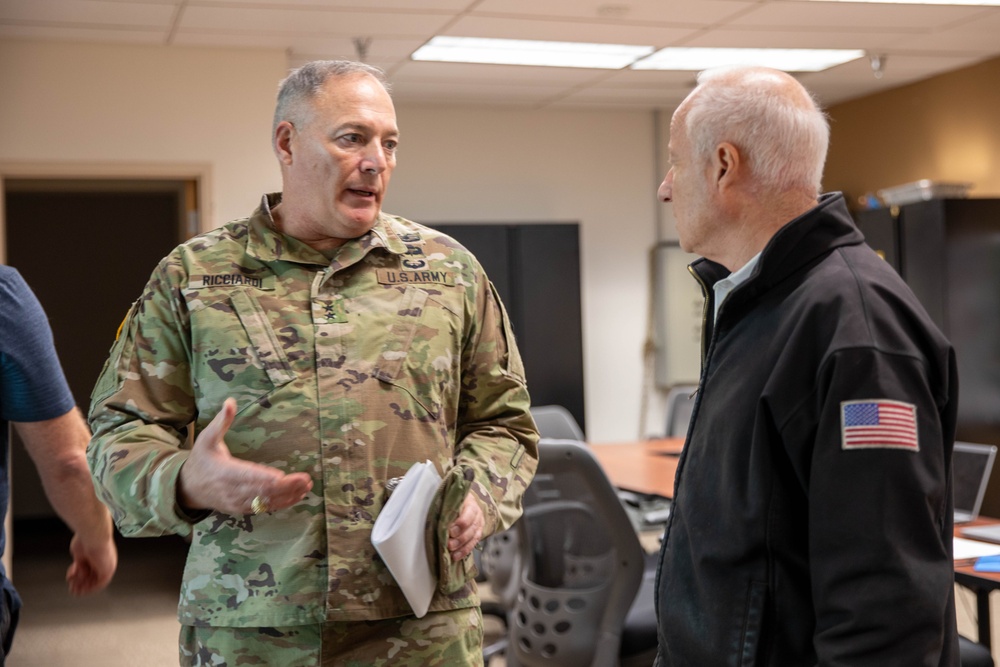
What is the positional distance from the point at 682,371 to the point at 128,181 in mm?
4241

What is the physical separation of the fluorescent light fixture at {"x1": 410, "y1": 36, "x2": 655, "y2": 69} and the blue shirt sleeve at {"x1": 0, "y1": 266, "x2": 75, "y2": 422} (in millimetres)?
4188

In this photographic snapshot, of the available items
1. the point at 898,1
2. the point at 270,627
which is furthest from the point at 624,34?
the point at 270,627

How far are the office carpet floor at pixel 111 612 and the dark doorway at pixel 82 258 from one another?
155 centimetres

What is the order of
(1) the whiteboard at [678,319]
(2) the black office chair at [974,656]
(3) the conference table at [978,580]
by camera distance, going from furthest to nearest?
(1) the whiteboard at [678,319], (2) the black office chair at [974,656], (3) the conference table at [978,580]

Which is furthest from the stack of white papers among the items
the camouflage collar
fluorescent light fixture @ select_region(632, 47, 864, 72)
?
fluorescent light fixture @ select_region(632, 47, 864, 72)

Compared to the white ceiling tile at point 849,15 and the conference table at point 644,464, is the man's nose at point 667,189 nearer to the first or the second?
the conference table at point 644,464

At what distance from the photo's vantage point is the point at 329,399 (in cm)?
168

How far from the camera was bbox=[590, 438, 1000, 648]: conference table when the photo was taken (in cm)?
243

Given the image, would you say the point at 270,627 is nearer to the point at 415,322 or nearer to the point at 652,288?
the point at 415,322

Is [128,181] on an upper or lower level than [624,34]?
lower

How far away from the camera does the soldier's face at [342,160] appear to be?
177 cm

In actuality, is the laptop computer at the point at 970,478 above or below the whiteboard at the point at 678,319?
below

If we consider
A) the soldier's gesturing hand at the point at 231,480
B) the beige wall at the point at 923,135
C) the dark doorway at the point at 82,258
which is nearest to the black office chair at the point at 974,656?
the soldier's gesturing hand at the point at 231,480

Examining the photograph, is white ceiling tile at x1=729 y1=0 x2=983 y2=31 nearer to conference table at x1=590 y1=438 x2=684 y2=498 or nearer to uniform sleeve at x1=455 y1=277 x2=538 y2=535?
conference table at x1=590 y1=438 x2=684 y2=498
